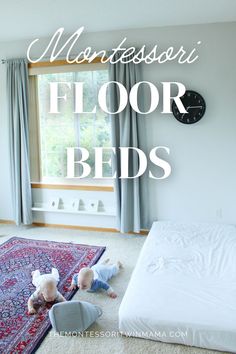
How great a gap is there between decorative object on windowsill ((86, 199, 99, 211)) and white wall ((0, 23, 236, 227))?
25.0 inches

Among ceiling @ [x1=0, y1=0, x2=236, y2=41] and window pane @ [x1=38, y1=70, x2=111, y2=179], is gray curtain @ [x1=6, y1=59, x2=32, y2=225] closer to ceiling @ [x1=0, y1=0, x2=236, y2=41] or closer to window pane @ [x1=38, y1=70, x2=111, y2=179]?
window pane @ [x1=38, y1=70, x2=111, y2=179]

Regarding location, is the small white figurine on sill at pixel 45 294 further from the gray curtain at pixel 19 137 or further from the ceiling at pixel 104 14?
the ceiling at pixel 104 14

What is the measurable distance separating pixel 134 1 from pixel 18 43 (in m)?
1.76

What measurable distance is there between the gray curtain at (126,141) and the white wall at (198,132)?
6.1 inches

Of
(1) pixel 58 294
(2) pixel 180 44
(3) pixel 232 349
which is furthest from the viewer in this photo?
(2) pixel 180 44

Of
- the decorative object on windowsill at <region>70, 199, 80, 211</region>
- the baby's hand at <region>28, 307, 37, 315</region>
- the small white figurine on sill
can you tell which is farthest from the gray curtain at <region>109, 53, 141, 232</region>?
the baby's hand at <region>28, 307, 37, 315</region>

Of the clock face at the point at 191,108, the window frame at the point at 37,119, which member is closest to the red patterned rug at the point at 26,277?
the window frame at the point at 37,119

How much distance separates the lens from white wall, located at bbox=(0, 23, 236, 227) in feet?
10.6

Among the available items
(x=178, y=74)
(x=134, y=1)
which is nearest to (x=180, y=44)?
(x=178, y=74)

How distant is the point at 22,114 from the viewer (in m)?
3.77

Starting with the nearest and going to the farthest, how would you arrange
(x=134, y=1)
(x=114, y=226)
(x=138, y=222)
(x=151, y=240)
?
(x=134, y=1)
(x=151, y=240)
(x=138, y=222)
(x=114, y=226)

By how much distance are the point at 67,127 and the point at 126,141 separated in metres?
0.85

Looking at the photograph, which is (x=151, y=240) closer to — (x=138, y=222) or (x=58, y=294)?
(x=138, y=222)

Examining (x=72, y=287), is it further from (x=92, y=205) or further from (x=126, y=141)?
(x=126, y=141)
